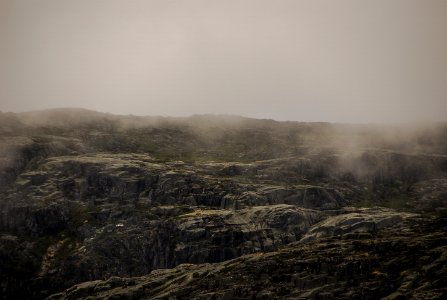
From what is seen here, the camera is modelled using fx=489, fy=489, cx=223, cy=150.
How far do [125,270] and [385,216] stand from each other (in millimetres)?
107423

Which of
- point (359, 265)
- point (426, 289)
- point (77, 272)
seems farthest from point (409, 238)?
point (77, 272)

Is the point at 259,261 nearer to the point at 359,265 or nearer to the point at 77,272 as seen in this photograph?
the point at 359,265

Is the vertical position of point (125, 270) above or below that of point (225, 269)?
below

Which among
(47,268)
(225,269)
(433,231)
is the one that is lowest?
(47,268)

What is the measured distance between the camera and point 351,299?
11219cm

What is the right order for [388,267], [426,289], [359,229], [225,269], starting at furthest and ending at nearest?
[359,229] → [225,269] → [388,267] → [426,289]

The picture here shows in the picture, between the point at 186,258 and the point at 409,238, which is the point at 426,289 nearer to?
the point at 409,238

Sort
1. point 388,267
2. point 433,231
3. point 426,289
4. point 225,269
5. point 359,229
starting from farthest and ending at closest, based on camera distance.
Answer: point 359,229 < point 433,231 < point 225,269 < point 388,267 < point 426,289

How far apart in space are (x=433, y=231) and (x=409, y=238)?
15840mm

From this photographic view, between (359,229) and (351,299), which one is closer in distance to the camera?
(351,299)

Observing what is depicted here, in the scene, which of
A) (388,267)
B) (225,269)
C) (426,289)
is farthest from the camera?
(225,269)

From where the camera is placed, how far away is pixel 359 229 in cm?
19262

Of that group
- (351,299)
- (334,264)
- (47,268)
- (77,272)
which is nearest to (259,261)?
(334,264)

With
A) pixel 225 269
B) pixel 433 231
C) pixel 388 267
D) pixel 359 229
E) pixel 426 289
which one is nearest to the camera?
pixel 426 289
